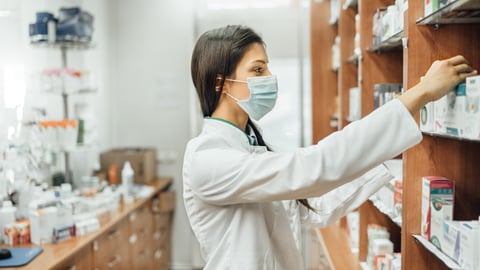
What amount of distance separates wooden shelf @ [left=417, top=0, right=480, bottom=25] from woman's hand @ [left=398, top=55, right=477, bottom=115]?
154 mm

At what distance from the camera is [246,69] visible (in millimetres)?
1471

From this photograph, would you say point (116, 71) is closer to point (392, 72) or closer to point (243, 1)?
point (243, 1)

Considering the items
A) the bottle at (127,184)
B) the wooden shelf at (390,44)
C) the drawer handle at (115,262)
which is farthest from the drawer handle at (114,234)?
the wooden shelf at (390,44)

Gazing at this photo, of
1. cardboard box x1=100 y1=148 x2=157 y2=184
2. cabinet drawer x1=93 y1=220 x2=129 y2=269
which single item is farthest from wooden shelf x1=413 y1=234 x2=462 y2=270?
cardboard box x1=100 y1=148 x2=157 y2=184

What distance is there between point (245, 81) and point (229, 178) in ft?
1.11

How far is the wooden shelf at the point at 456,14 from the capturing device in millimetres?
1322

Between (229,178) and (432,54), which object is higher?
(432,54)

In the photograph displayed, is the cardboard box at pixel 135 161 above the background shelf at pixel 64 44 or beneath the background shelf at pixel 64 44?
beneath

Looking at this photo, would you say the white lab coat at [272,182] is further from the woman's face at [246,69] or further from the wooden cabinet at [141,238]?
the wooden cabinet at [141,238]

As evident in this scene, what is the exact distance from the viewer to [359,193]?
1618 mm

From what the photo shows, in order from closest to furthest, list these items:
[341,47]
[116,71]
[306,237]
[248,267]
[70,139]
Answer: [248,267] → [341,47] → [70,139] → [306,237] → [116,71]

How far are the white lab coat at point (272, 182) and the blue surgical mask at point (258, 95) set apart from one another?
7 centimetres

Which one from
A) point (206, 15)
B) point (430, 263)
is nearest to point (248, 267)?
point (430, 263)

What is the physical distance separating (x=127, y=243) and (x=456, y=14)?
2617mm
